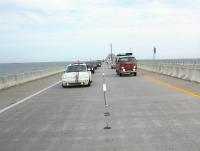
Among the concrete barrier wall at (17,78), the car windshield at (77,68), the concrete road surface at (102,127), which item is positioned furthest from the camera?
the car windshield at (77,68)

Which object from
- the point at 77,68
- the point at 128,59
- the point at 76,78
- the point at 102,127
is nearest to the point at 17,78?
the point at 77,68

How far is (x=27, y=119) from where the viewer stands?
13.1m

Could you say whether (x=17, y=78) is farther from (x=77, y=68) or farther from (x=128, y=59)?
(x=128, y=59)

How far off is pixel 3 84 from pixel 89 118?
57.1 ft

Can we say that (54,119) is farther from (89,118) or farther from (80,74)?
(80,74)

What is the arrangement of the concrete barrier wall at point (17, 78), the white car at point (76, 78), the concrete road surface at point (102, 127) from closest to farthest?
the concrete road surface at point (102, 127) → the white car at point (76, 78) → the concrete barrier wall at point (17, 78)

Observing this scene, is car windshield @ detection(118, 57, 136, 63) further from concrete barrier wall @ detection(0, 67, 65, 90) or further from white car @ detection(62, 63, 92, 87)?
white car @ detection(62, 63, 92, 87)

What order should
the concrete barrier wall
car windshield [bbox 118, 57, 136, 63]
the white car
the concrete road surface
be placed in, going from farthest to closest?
car windshield [bbox 118, 57, 136, 63], the concrete barrier wall, the white car, the concrete road surface

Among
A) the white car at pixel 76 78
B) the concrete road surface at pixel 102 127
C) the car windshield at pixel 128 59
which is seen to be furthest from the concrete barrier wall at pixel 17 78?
the concrete road surface at pixel 102 127

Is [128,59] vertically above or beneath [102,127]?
above

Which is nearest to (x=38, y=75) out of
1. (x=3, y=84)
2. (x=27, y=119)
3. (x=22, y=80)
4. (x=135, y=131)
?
(x=22, y=80)

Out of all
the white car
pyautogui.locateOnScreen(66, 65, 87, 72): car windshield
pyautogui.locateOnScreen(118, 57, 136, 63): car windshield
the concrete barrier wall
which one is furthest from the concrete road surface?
pyautogui.locateOnScreen(118, 57, 136, 63): car windshield

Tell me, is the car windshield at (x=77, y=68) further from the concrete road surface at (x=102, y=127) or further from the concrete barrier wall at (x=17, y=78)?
the concrete road surface at (x=102, y=127)

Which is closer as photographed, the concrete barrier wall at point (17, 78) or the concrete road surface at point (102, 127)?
the concrete road surface at point (102, 127)
